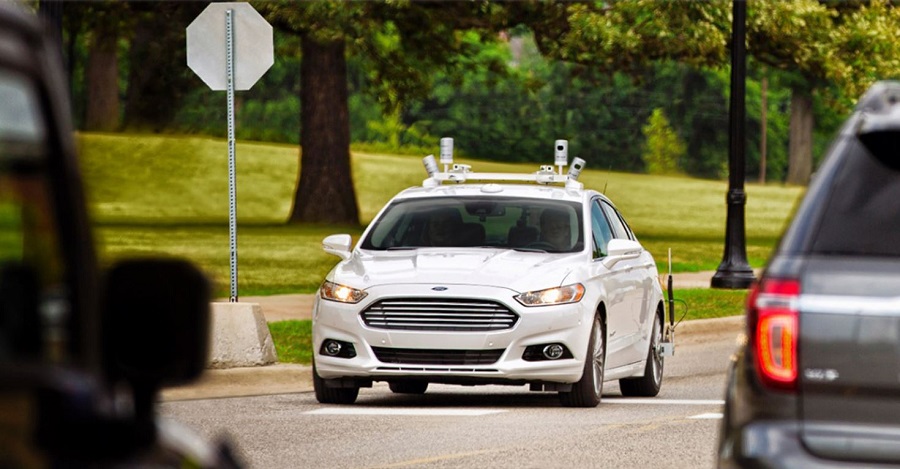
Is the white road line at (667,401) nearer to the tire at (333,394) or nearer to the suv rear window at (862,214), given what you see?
the tire at (333,394)

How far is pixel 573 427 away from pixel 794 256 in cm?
651

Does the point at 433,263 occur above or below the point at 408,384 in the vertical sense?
above

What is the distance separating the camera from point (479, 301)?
12.2 meters

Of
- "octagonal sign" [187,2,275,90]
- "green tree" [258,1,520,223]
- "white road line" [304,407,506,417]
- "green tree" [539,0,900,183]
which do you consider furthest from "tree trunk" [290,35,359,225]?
"white road line" [304,407,506,417]

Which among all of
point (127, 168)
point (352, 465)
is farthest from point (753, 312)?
point (127, 168)

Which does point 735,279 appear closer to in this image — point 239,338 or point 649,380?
point 649,380

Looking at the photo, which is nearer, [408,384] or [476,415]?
[476,415]

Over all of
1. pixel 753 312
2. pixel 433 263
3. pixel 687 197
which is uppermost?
pixel 753 312

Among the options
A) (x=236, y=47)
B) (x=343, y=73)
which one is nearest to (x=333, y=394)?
(x=236, y=47)

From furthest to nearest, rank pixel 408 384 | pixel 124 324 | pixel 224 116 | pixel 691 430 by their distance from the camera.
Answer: pixel 224 116 < pixel 408 384 < pixel 691 430 < pixel 124 324

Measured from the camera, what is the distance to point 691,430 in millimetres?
11430

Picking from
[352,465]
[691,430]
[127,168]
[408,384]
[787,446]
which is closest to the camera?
[787,446]

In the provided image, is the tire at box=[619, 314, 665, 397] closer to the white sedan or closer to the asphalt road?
the asphalt road

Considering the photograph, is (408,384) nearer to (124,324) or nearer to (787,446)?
(787,446)
